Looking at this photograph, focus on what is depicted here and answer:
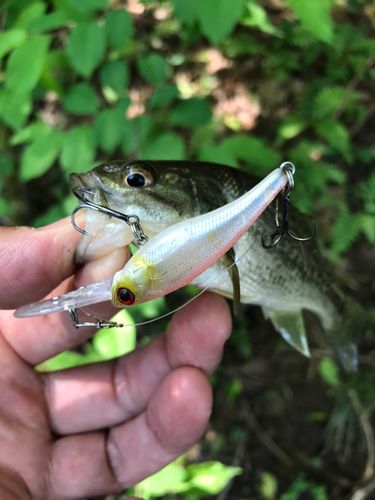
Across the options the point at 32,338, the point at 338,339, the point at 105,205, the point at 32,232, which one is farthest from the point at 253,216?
the point at 338,339

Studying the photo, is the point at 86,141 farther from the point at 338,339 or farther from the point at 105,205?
the point at 338,339

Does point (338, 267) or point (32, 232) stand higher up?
point (32, 232)

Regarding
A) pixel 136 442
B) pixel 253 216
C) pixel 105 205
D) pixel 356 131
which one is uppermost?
pixel 253 216

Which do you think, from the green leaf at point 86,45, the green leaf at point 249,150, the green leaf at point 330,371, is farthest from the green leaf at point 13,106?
the green leaf at point 330,371

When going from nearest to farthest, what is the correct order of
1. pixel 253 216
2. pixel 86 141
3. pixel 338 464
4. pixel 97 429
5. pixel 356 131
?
pixel 253 216 → pixel 97 429 → pixel 86 141 → pixel 338 464 → pixel 356 131

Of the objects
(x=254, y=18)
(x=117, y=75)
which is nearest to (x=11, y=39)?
(x=117, y=75)

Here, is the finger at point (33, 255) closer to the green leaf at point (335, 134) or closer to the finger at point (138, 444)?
the finger at point (138, 444)

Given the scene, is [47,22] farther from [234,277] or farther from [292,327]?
[292,327]
